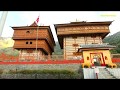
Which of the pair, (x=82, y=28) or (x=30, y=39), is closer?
(x=82, y=28)

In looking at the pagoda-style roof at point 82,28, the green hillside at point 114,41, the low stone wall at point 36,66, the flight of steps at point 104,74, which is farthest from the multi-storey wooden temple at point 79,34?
the green hillside at point 114,41

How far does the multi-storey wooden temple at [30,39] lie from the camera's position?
26031 millimetres

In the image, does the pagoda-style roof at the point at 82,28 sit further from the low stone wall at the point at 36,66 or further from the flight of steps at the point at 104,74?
the flight of steps at the point at 104,74

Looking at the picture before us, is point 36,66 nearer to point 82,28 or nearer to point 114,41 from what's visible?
point 82,28

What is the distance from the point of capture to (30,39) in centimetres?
2656

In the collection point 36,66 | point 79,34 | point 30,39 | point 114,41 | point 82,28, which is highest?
point 114,41

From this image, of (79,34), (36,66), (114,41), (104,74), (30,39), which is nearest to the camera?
(104,74)

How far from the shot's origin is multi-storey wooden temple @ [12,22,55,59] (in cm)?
2603

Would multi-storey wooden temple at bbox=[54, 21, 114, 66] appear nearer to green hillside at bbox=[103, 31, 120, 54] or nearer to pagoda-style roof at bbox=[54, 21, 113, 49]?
pagoda-style roof at bbox=[54, 21, 113, 49]

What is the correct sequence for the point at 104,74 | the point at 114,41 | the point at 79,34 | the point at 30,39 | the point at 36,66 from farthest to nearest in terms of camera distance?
1. the point at 114,41
2. the point at 30,39
3. the point at 79,34
4. the point at 36,66
5. the point at 104,74

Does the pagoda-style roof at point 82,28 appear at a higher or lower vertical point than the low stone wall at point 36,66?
higher

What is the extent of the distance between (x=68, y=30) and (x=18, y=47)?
27.4ft

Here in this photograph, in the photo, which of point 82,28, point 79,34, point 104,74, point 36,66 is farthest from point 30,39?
point 104,74

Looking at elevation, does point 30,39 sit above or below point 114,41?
below
